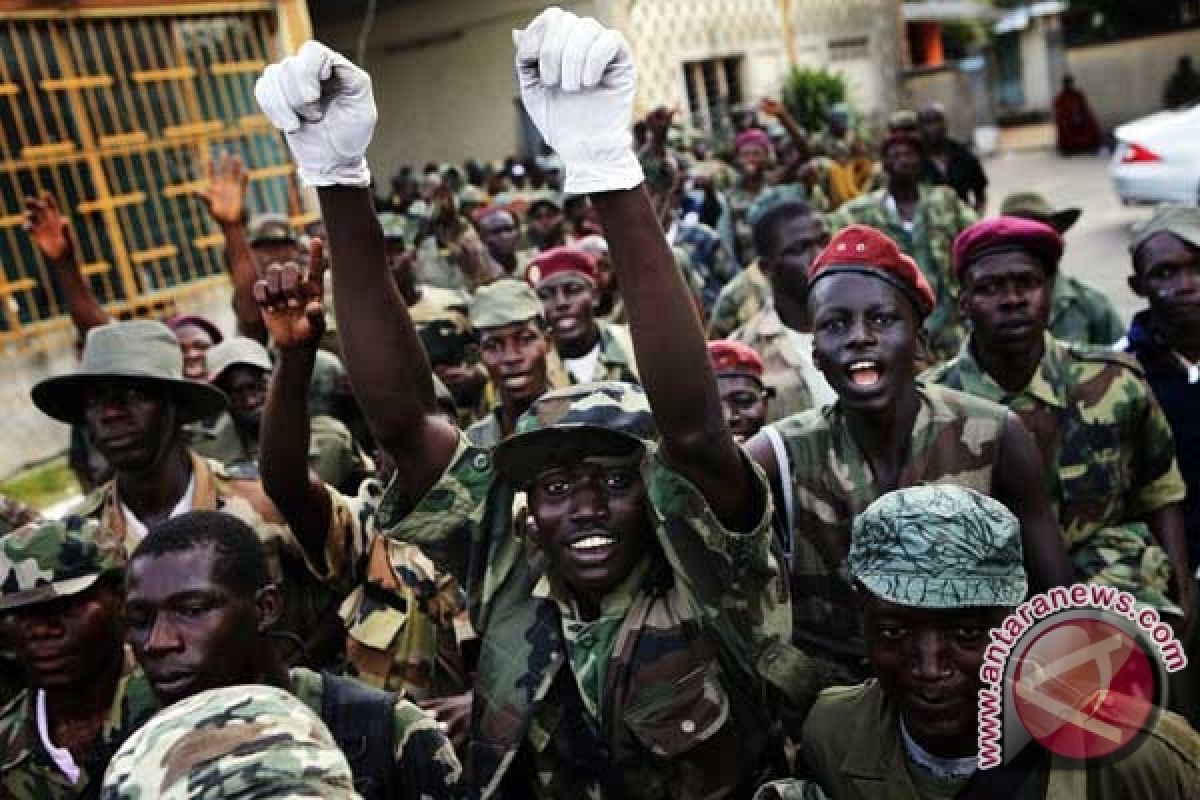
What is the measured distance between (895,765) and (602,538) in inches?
26.0

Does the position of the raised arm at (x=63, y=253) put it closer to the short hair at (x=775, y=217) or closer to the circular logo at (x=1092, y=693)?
the short hair at (x=775, y=217)

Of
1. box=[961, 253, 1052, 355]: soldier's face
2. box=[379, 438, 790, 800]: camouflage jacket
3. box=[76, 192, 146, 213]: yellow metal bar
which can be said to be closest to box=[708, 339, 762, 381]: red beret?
box=[961, 253, 1052, 355]: soldier's face

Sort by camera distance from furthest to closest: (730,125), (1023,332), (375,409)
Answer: (730,125) → (1023,332) → (375,409)

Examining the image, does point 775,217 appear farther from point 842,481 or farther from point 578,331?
point 842,481

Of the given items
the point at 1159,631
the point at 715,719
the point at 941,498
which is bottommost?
the point at 715,719

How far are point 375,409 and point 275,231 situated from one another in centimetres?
458

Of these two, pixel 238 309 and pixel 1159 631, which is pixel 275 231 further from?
pixel 1159 631

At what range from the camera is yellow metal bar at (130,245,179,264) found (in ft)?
27.5

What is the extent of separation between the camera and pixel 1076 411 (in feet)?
9.56

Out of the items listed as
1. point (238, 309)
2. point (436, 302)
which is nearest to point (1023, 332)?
point (436, 302)

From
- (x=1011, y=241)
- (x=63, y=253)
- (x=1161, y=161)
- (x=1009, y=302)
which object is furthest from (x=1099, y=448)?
(x=1161, y=161)

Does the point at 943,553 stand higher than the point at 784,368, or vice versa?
the point at 943,553

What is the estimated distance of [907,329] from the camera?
8.05 feet

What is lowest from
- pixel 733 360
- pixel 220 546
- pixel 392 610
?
pixel 392 610
